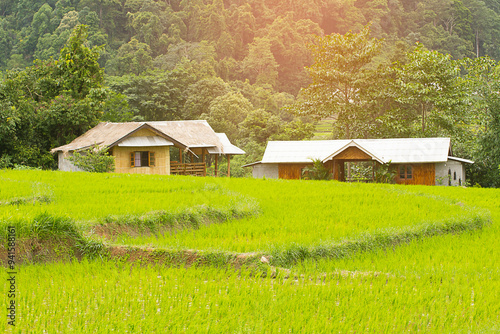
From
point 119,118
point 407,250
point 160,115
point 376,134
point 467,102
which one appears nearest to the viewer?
point 407,250

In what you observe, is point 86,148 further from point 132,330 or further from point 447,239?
point 132,330

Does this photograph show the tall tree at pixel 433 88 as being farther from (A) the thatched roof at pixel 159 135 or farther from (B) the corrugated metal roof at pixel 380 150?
(A) the thatched roof at pixel 159 135

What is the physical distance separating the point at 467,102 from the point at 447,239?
81.7ft

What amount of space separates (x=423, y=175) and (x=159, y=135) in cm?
1523

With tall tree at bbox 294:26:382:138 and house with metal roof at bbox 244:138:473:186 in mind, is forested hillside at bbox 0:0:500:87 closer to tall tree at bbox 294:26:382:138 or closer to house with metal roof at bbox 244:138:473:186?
tall tree at bbox 294:26:382:138

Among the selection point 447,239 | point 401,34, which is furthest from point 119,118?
point 401,34

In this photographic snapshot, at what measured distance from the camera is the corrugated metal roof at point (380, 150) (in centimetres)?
2406

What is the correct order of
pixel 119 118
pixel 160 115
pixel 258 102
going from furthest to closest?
pixel 258 102 < pixel 160 115 < pixel 119 118

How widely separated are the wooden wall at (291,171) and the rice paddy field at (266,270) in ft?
46.8

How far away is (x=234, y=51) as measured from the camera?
82.0 metres

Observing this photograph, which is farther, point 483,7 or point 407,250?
point 483,7

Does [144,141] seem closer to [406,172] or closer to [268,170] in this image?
[268,170]

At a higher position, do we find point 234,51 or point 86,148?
point 234,51

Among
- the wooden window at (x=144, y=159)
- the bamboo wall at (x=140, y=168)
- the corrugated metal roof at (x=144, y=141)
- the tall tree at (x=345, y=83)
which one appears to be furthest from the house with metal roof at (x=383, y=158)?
the tall tree at (x=345, y=83)
